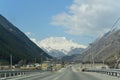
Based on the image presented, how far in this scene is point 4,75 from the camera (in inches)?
2202

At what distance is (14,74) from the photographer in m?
65.5

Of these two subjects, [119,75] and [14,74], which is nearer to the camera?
[119,75]

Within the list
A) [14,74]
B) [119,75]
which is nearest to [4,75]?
[14,74]

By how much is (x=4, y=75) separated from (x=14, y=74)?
9590 mm

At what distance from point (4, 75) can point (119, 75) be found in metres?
15.3

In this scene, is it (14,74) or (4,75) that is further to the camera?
(14,74)

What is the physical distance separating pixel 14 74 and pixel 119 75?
18.8 metres

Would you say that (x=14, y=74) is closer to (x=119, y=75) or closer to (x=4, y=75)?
(x=4, y=75)

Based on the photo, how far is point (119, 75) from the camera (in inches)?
2125
